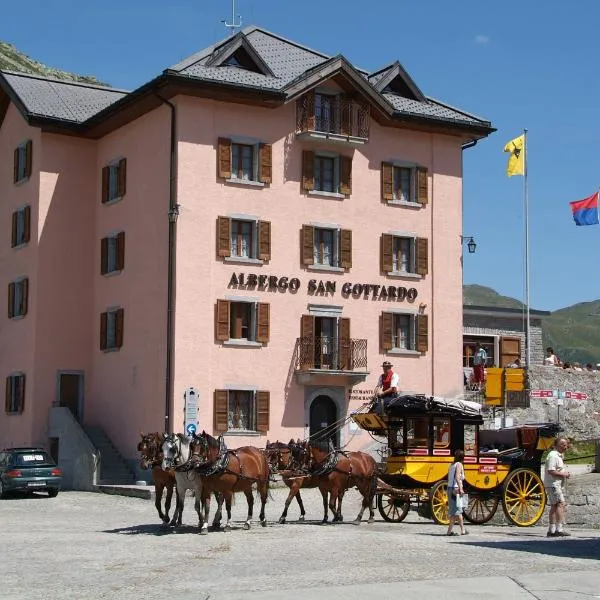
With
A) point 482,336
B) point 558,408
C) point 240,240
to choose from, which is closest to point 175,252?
point 240,240

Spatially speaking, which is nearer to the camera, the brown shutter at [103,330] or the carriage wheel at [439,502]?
the carriage wheel at [439,502]

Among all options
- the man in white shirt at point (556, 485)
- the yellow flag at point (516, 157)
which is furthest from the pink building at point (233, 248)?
the man in white shirt at point (556, 485)

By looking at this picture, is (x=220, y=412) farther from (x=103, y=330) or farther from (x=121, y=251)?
(x=121, y=251)

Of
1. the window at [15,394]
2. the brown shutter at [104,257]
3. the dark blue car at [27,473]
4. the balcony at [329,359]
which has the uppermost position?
the brown shutter at [104,257]

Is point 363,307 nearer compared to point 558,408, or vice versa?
point 363,307

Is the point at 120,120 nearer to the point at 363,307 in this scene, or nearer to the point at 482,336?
the point at 363,307

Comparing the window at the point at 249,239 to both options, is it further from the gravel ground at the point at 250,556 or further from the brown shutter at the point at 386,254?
the gravel ground at the point at 250,556

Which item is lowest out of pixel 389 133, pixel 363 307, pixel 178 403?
pixel 178 403

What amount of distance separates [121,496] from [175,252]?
8.02 metres

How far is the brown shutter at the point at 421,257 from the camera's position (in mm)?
46031

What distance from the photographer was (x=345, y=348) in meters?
43.9

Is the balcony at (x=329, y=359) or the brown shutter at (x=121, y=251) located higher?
the brown shutter at (x=121, y=251)

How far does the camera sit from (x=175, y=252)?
135 feet

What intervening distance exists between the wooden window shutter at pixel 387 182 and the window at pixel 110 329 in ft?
33.5
